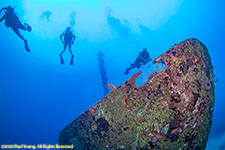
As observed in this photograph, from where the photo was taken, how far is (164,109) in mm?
1747

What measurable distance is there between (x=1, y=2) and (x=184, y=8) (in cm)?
8231

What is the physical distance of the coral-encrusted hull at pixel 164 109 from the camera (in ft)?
5.77

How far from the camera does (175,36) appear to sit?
90.6m

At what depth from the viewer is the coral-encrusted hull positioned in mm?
1760

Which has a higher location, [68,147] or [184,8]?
[184,8]

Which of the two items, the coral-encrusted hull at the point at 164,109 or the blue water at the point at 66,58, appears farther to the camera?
the blue water at the point at 66,58

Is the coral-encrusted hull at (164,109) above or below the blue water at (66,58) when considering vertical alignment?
below

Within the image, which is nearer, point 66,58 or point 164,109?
point 164,109

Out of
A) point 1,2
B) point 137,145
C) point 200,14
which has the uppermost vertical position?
point 200,14

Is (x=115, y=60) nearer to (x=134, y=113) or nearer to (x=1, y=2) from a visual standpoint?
(x=1, y=2)

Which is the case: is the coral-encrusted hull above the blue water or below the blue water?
below

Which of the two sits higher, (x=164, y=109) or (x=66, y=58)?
(x=66, y=58)

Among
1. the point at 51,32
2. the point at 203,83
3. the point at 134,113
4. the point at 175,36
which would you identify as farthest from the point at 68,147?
the point at 175,36

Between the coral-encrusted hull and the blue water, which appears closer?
the coral-encrusted hull
